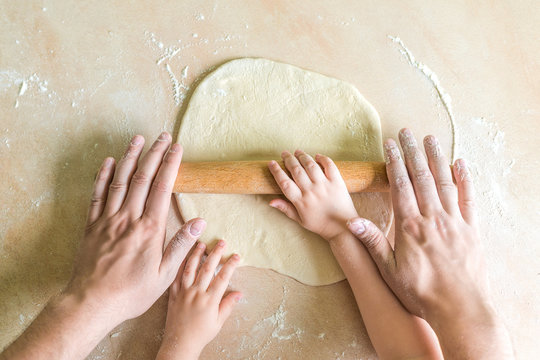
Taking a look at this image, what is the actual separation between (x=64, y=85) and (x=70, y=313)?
3.01ft

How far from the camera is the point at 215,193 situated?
1327mm

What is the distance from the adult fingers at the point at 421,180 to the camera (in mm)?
1287

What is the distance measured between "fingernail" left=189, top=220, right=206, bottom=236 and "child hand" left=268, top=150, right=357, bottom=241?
1.03 feet

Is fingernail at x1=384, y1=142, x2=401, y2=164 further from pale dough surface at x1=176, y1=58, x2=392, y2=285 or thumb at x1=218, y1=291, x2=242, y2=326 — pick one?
thumb at x1=218, y1=291, x2=242, y2=326

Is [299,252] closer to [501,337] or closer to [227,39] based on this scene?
[501,337]

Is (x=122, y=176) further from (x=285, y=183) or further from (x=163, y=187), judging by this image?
(x=285, y=183)

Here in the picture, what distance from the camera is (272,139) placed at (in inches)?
56.0

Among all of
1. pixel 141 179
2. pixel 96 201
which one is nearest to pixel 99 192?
pixel 96 201

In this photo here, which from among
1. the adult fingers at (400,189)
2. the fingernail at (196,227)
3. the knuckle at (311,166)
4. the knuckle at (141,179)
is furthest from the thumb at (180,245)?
the adult fingers at (400,189)

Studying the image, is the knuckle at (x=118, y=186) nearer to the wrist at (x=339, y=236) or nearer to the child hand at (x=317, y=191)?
the child hand at (x=317, y=191)

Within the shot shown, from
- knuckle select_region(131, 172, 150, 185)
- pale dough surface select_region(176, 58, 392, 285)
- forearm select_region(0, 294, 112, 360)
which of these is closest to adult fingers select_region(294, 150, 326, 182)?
pale dough surface select_region(176, 58, 392, 285)

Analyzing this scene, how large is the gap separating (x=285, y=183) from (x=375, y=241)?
38 cm

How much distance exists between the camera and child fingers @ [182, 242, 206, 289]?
1382 mm

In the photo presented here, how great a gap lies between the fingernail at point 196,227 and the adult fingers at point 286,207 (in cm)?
26
